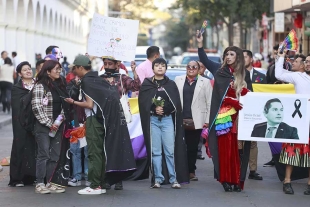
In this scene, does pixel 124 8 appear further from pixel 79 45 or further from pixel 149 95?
pixel 149 95

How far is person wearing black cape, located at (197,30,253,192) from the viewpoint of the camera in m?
9.89

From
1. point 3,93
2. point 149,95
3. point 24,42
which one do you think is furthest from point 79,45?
point 149,95

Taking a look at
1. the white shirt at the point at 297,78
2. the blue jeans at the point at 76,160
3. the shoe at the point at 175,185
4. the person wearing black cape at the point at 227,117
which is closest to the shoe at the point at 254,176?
the person wearing black cape at the point at 227,117

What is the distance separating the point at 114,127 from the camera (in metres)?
9.49

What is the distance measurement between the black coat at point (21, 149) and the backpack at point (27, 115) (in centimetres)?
41

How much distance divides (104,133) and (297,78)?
261 cm

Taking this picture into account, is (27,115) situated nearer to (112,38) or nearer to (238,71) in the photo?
(112,38)

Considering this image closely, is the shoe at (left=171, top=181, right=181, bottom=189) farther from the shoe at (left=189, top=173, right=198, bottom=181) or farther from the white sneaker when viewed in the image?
the white sneaker

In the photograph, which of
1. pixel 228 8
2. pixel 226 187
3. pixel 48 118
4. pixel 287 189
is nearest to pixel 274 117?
pixel 287 189

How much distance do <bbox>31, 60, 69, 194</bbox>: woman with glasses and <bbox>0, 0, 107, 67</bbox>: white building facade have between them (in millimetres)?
19962

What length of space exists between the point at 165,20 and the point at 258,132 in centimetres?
11970

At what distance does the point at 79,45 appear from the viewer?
2655 inches

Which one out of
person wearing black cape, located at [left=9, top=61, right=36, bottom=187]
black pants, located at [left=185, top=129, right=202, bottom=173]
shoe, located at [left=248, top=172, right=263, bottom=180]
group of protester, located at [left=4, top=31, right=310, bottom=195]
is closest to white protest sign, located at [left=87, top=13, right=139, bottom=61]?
group of protester, located at [left=4, top=31, right=310, bottom=195]

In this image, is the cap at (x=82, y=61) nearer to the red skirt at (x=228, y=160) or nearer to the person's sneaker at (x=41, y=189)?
the person's sneaker at (x=41, y=189)
